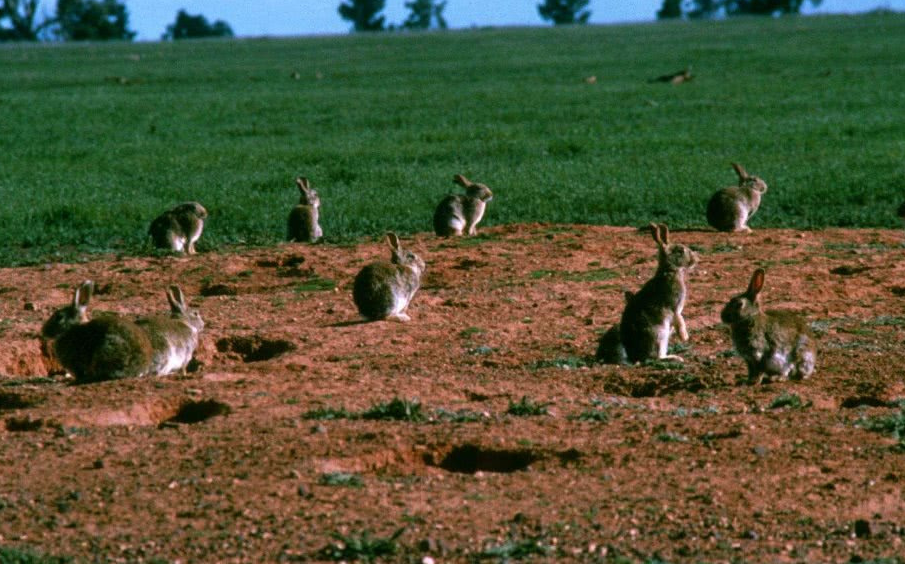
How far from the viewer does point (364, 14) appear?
12112 centimetres

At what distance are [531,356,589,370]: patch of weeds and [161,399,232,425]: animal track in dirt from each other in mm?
2262

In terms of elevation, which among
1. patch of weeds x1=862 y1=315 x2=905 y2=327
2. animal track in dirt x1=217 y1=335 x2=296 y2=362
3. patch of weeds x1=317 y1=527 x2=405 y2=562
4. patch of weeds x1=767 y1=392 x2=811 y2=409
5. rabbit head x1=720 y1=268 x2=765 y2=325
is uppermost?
patch of weeds x1=862 y1=315 x2=905 y2=327

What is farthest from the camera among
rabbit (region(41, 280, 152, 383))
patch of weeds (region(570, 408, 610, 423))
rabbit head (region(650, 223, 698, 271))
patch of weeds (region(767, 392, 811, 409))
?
rabbit head (region(650, 223, 698, 271))

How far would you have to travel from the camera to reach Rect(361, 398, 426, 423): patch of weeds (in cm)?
828

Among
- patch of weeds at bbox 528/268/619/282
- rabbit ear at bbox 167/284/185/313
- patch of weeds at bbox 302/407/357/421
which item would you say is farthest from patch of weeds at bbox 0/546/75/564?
patch of weeds at bbox 528/268/619/282

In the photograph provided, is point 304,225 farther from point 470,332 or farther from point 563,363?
point 563,363

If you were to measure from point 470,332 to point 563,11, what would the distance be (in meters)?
112

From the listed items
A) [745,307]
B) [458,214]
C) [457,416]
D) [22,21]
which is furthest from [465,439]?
[22,21]

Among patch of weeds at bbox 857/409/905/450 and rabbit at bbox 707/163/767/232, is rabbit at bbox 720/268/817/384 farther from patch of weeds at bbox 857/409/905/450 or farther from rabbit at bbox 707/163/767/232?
rabbit at bbox 707/163/767/232

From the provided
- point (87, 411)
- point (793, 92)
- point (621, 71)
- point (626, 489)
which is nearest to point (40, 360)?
point (87, 411)

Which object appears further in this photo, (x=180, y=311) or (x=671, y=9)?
(x=671, y=9)

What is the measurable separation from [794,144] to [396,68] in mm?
32774

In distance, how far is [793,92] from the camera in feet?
130

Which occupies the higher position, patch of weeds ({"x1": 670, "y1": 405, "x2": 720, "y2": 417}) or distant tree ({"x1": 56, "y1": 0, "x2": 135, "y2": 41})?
distant tree ({"x1": 56, "y1": 0, "x2": 135, "y2": 41})
